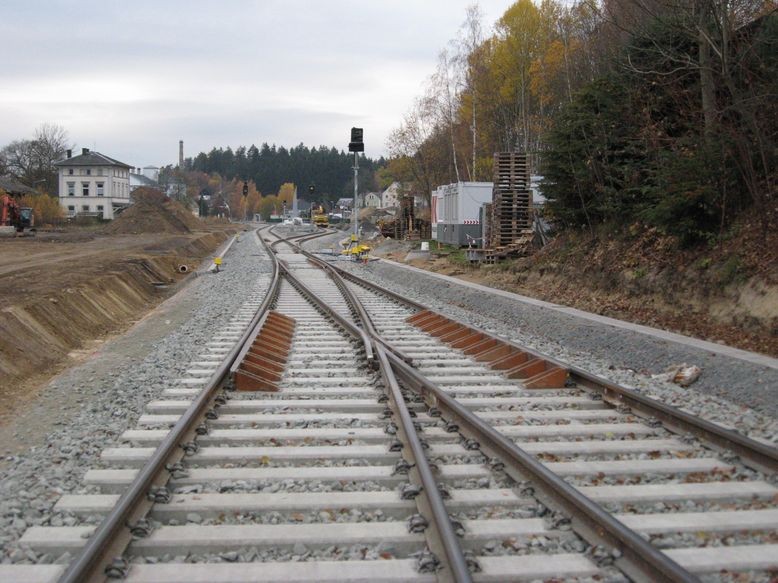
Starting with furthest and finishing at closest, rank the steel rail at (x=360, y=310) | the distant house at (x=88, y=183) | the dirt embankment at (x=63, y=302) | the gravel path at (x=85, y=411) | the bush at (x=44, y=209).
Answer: the distant house at (x=88, y=183)
the bush at (x=44, y=209)
the dirt embankment at (x=63, y=302)
the steel rail at (x=360, y=310)
the gravel path at (x=85, y=411)

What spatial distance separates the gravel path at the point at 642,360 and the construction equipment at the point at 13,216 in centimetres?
4360

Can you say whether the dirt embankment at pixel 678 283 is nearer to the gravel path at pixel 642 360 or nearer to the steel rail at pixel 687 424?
the gravel path at pixel 642 360

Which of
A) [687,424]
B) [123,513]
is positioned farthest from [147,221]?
[123,513]

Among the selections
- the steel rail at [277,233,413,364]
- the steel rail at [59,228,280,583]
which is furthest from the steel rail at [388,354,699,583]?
the steel rail at [277,233,413,364]

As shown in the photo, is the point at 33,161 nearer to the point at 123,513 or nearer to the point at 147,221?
the point at 147,221

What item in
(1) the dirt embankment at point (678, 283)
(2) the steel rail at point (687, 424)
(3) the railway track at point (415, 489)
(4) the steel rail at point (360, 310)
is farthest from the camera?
(1) the dirt embankment at point (678, 283)

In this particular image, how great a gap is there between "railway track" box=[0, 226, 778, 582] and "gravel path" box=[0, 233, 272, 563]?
0.65 feet

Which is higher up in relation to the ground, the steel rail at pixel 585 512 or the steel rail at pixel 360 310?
the steel rail at pixel 360 310

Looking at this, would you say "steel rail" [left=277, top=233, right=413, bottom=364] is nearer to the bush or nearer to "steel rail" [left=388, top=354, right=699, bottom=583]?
"steel rail" [left=388, top=354, right=699, bottom=583]

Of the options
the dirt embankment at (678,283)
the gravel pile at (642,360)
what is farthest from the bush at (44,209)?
the gravel pile at (642,360)

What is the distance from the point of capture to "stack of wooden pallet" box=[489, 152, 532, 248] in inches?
1035

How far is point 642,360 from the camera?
399 inches

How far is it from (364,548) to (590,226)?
15.6 meters

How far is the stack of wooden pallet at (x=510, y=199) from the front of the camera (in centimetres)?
2630
